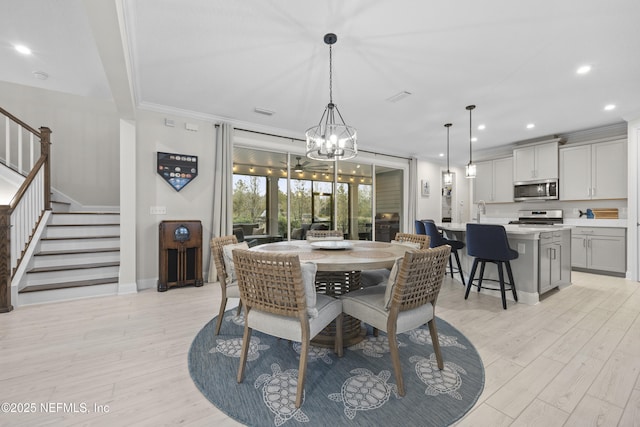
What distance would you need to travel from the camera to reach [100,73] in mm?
3262

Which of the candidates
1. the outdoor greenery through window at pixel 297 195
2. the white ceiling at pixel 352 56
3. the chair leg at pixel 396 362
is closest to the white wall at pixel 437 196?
the outdoor greenery through window at pixel 297 195

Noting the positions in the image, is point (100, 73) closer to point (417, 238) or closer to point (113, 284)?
point (113, 284)

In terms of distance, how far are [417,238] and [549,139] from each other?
4573 mm

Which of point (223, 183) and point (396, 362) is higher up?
point (223, 183)

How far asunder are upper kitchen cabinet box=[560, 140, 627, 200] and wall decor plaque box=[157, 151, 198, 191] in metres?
6.70

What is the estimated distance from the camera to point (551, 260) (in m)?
3.58

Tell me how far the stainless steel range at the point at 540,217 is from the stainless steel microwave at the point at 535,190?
350mm

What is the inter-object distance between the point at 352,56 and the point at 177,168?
2.89 m

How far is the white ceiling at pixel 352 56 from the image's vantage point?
6.83 ft

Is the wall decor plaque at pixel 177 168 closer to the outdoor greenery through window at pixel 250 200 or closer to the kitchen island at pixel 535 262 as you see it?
the outdoor greenery through window at pixel 250 200

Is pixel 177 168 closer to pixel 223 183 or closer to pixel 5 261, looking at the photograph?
pixel 223 183

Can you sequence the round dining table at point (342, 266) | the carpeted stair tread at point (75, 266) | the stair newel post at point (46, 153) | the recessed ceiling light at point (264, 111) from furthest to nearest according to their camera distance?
the recessed ceiling light at point (264, 111) < the stair newel post at point (46, 153) < the carpeted stair tread at point (75, 266) < the round dining table at point (342, 266)

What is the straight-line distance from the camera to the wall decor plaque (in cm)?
390

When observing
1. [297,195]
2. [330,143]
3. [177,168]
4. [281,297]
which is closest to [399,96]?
[330,143]
